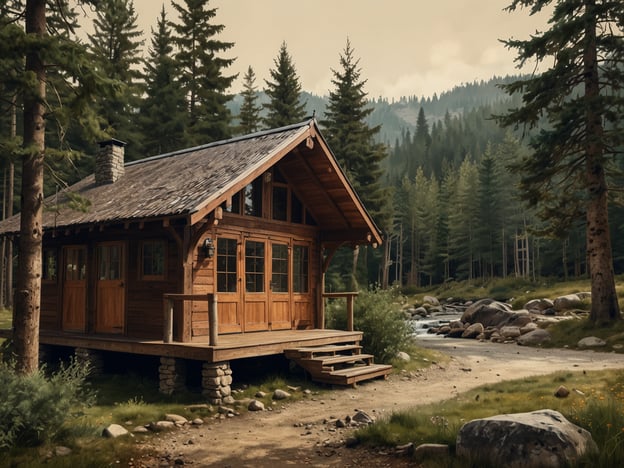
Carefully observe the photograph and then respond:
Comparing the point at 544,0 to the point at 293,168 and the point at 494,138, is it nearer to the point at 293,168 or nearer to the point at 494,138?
the point at 293,168

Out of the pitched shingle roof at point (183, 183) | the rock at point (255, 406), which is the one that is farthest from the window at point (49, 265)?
the rock at point (255, 406)

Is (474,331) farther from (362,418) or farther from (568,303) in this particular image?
(362,418)

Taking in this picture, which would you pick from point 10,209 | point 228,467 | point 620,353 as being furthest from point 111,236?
point 10,209

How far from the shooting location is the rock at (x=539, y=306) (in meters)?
26.3

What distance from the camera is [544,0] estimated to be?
19156mm

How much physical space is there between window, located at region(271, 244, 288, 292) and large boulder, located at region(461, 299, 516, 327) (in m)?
12.9

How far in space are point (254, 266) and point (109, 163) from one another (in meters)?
6.47

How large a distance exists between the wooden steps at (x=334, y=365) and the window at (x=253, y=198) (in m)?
3.77

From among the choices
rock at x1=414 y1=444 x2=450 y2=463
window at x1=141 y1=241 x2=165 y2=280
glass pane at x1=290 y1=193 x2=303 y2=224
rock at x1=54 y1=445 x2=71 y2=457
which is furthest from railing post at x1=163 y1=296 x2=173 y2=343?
rock at x1=414 y1=444 x2=450 y2=463

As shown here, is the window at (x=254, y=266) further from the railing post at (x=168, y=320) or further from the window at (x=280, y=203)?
the railing post at (x=168, y=320)

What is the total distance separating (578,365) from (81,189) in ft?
49.3

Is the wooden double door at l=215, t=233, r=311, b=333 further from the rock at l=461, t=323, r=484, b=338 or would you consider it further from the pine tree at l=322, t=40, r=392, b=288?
the pine tree at l=322, t=40, r=392, b=288

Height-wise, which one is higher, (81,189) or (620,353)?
(81,189)

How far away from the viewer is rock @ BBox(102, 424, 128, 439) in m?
7.94
